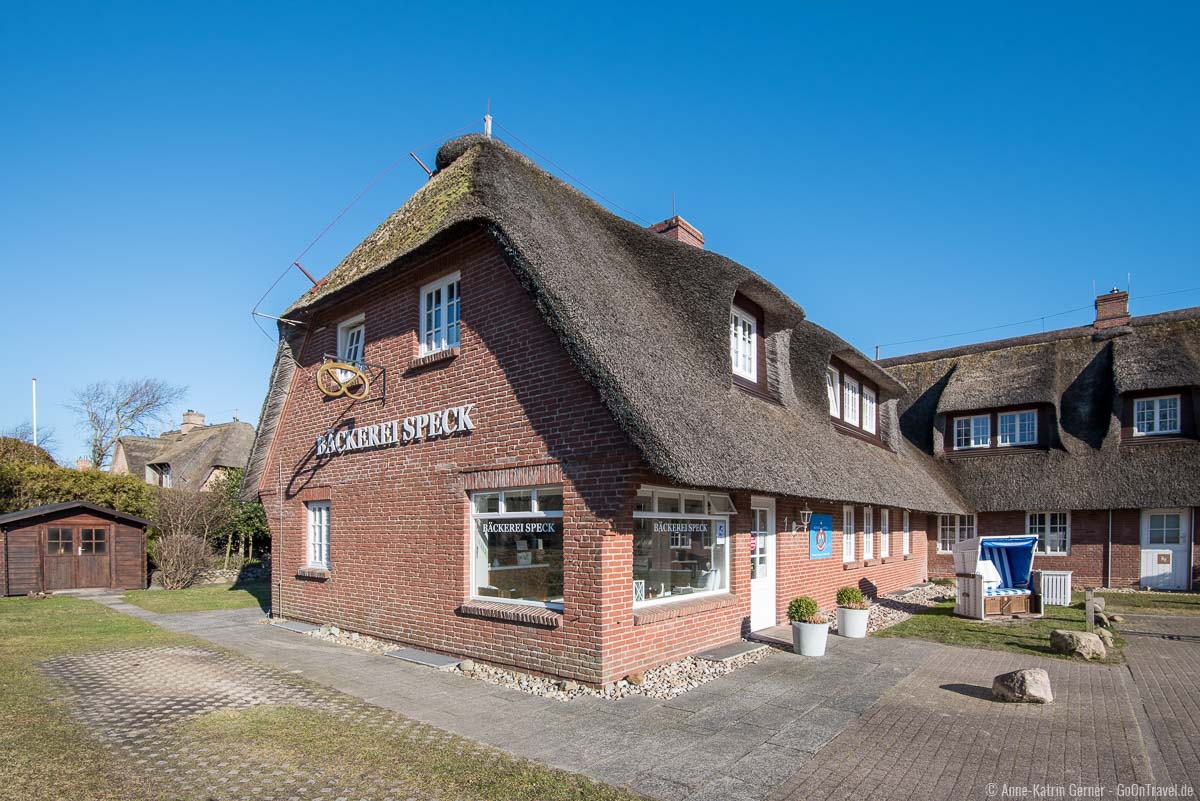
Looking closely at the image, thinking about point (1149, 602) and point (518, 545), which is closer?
point (518, 545)

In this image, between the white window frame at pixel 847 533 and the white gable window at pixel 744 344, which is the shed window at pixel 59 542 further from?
the white window frame at pixel 847 533

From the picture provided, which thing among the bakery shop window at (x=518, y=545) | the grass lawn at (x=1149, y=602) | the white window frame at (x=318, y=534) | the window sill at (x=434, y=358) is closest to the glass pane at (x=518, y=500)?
the bakery shop window at (x=518, y=545)

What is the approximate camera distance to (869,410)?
1933 cm

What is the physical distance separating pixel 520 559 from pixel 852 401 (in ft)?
38.6

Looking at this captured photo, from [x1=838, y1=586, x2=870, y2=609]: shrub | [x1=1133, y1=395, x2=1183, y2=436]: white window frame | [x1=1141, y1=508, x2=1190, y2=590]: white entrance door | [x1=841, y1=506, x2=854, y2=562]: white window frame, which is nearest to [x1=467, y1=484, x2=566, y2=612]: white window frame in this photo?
[x1=838, y1=586, x2=870, y2=609]: shrub

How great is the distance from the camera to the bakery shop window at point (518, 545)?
8805 millimetres

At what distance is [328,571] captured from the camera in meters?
12.8

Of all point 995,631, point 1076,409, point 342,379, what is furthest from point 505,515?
point 1076,409

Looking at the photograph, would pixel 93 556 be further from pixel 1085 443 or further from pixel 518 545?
pixel 1085 443

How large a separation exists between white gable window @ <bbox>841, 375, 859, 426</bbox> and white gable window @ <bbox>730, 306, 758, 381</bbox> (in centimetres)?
554

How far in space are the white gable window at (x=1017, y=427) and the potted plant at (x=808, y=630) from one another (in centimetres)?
1651

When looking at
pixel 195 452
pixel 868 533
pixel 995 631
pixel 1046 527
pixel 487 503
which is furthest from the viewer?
pixel 195 452

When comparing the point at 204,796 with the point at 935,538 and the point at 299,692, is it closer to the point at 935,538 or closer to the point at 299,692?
the point at 299,692

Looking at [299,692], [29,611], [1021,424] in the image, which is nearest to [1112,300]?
[1021,424]
